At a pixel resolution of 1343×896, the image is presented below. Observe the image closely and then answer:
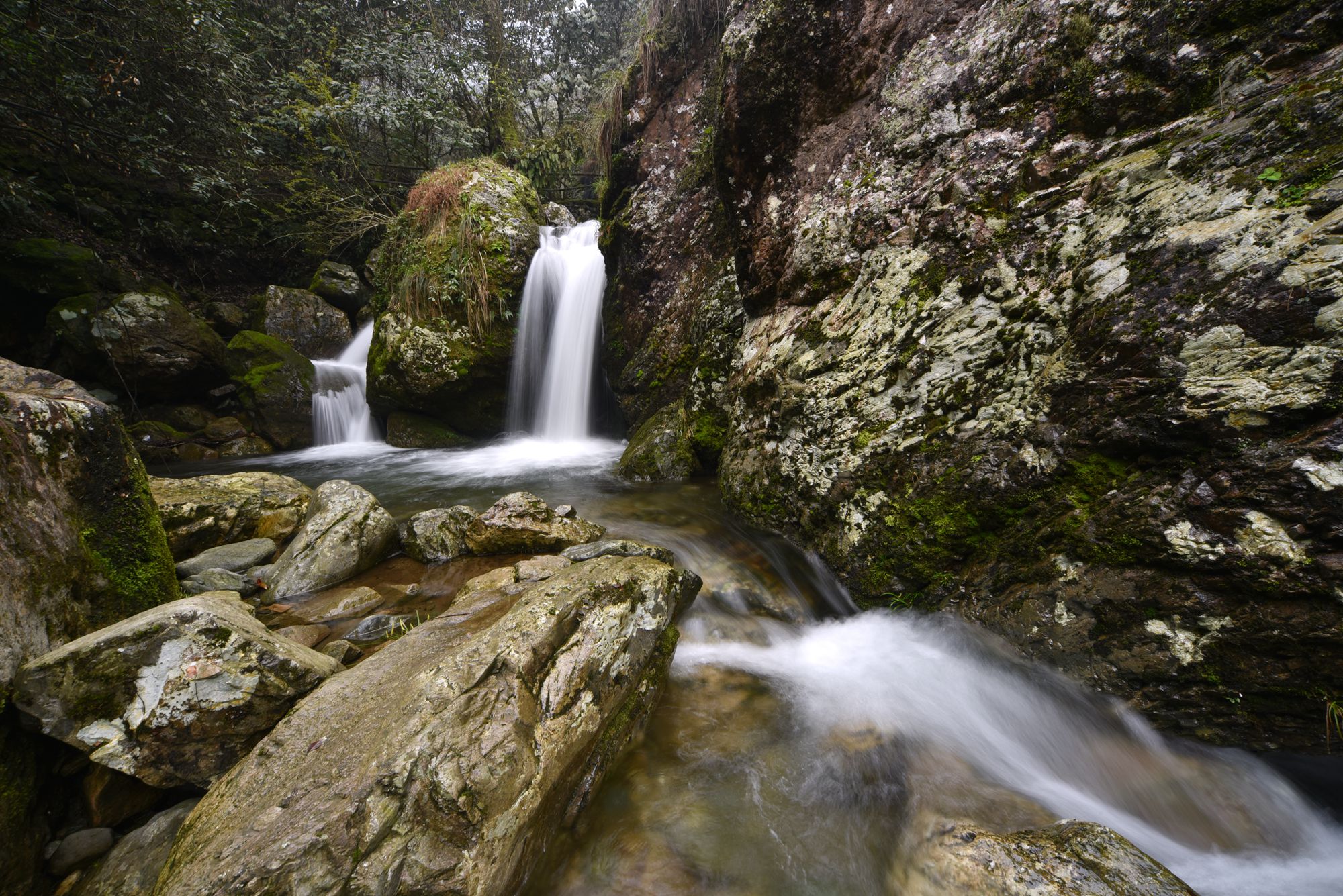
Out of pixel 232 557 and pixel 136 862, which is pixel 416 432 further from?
pixel 136 862

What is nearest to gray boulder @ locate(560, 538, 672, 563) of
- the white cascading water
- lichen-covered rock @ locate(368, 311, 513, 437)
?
the white cascading water

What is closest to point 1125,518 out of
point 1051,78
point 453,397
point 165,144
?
point 1051,78

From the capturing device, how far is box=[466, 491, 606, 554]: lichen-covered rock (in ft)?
13.7

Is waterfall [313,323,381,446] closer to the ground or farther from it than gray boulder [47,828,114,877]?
farther from it

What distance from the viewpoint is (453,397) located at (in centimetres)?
920

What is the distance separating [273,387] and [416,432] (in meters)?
2.83

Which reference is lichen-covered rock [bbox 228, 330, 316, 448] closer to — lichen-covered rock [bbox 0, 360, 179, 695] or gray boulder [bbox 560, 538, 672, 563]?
lichen-covered rock [bbox 0, 360, 179, 695]

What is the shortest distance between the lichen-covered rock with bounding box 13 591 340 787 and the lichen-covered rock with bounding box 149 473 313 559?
8.86ft

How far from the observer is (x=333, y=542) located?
3.87 metres

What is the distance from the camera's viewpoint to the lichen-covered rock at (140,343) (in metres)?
7.90

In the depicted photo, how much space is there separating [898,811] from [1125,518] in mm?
Answer: 1682

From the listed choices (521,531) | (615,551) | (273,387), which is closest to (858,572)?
(615,551)

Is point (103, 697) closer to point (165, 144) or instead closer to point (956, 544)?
point (956, 544)

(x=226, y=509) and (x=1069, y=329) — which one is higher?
(x=1069, y=329)
